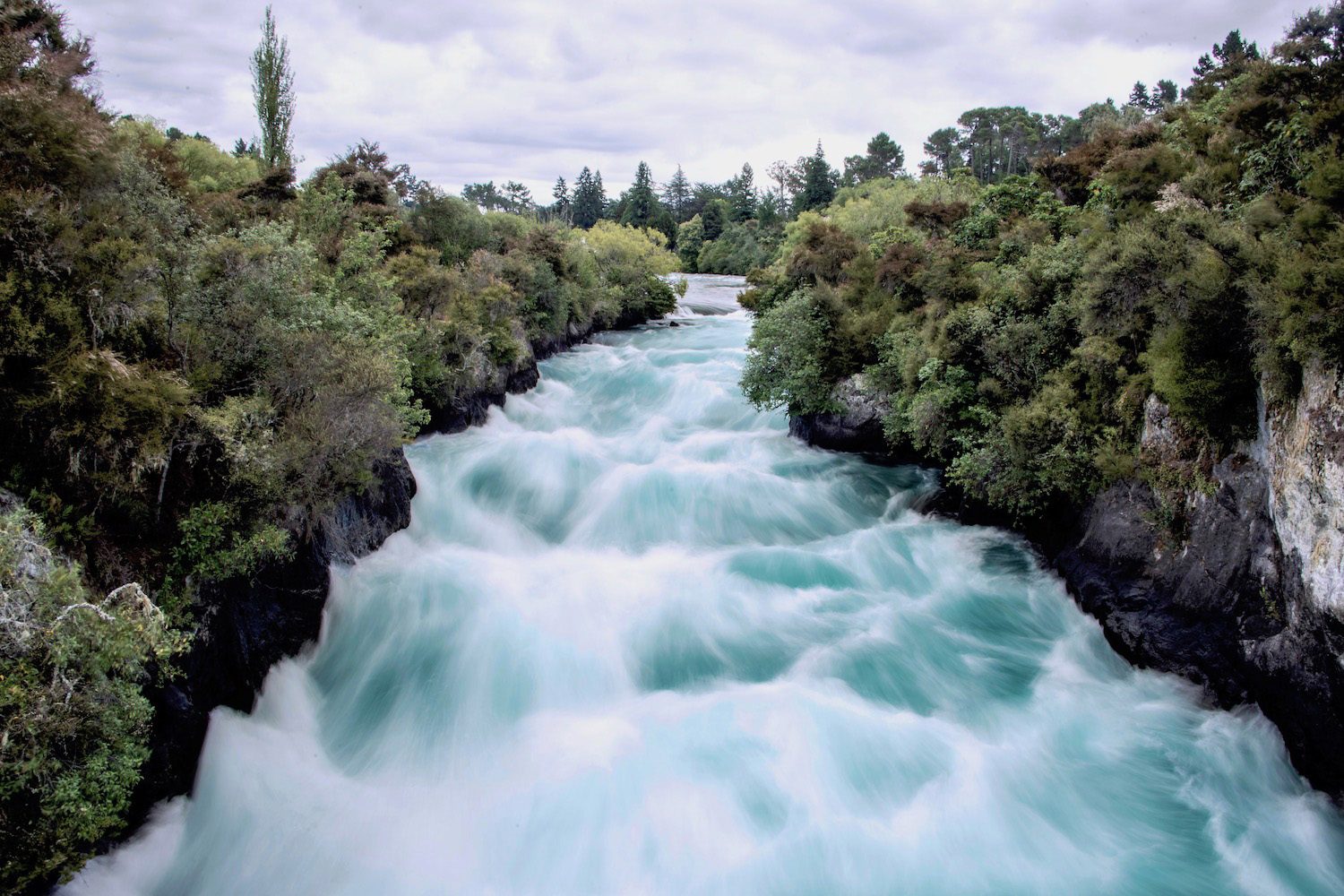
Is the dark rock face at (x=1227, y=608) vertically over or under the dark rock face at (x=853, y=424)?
under

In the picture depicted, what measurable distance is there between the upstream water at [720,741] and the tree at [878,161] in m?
83.7

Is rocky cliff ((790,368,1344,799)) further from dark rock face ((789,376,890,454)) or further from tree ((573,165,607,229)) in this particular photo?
tree ((573,165,607,229))

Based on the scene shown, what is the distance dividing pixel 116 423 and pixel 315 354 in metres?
2.62

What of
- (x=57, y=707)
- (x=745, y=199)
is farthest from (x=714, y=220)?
(x=57, y=707)

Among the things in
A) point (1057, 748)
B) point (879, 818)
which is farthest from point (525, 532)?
point (1057, 748)

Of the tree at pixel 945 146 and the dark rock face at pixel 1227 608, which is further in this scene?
the tree at pixel 945 146

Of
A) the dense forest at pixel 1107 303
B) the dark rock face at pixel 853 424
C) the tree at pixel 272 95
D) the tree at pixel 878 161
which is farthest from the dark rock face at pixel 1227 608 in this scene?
the tree at pixel 878 161

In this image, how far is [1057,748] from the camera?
8.70m

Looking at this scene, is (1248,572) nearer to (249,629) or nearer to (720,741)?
(720,741)

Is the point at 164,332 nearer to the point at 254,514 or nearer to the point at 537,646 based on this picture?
the point at 254,514

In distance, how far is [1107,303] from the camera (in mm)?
10445

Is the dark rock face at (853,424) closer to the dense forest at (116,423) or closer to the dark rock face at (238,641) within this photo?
the dense forest at (116,423)

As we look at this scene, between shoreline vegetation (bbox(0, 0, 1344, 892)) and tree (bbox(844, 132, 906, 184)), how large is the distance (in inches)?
2930

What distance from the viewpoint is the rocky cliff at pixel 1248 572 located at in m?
7.05
